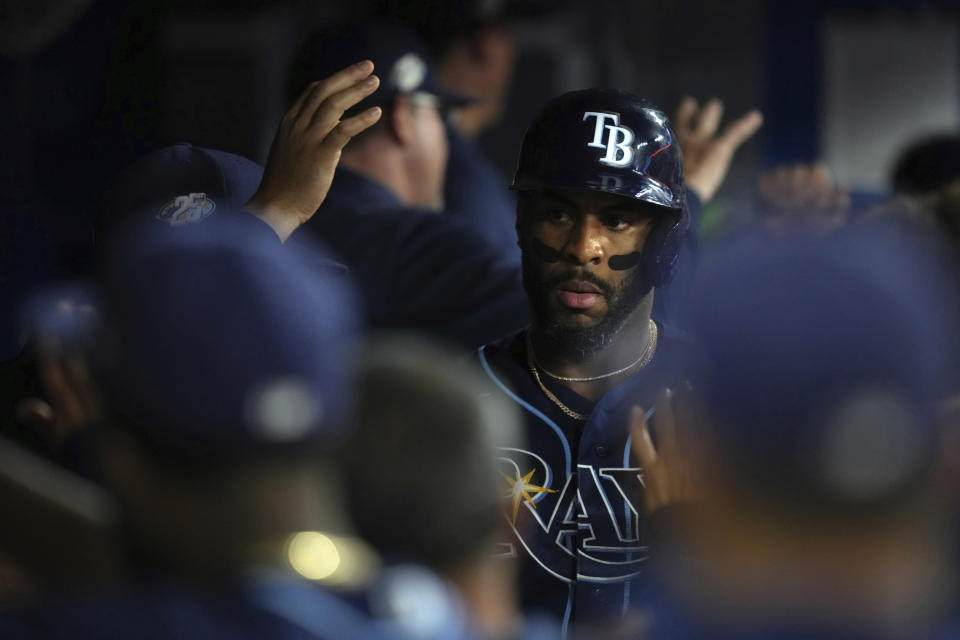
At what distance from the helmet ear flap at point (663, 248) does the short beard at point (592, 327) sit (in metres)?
0.04

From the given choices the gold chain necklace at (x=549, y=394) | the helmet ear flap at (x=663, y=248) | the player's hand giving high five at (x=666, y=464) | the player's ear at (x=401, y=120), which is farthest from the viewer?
the player's ear at (x=401, y=120)

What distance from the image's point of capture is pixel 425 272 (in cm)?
336

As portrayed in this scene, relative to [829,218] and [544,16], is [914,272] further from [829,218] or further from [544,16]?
[544,16]

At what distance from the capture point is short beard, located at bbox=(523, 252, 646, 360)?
110 inches

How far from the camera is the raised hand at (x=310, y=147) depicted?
8.63ft

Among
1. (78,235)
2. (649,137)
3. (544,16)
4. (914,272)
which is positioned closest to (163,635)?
(914,272)

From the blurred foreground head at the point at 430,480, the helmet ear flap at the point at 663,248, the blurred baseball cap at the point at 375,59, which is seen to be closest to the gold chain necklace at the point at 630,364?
the helmet ear flap at the point at 663,248

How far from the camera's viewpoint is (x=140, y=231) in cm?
264

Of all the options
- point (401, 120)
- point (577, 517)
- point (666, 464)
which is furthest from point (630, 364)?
point (401, 120)

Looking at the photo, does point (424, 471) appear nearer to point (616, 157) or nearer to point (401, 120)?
point (616, 157)

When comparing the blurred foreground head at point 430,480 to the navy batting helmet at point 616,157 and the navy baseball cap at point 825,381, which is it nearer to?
the navy baseball cap at point 825,381

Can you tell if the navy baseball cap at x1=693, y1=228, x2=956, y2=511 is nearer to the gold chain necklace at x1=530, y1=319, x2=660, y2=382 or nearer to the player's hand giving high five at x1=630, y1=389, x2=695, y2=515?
the player's hand giving high five at x1=630, y1=389, x2=695, y2=515

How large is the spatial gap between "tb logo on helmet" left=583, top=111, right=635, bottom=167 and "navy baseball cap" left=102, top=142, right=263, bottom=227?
71 centimetres

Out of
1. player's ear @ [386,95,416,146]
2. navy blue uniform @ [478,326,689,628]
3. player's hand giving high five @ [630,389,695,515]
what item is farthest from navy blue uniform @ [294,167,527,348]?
player's hand giving high five @ [630,389,695,515]
